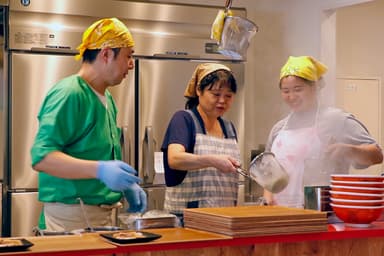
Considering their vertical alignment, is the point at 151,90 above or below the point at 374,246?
above

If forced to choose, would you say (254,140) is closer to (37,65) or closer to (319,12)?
(319,12)

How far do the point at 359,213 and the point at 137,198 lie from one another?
797 mm

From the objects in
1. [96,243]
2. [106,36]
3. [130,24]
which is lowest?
[96,243]

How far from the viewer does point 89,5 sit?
12.9 ft

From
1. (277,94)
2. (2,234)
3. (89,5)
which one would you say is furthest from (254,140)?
(2,234)

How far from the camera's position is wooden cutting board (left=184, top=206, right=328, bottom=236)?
1875 mm

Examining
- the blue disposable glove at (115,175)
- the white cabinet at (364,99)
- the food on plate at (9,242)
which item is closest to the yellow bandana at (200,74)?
the blue disposable glove at (115,175)

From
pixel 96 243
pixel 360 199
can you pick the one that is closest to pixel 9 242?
pixel 96 243

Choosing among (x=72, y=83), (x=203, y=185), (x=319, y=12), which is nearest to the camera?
(x=72, y=83)

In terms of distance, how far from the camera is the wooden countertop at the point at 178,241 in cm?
168

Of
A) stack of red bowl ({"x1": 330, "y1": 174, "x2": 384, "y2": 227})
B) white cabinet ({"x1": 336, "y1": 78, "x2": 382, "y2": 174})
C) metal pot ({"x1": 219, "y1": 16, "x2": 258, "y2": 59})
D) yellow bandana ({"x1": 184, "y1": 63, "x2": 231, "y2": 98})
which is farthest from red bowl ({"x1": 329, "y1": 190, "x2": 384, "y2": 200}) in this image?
white cabinet ({"x1": 336, "y1": 78, "x2": 382, "y2": 174})

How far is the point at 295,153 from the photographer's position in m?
2.86

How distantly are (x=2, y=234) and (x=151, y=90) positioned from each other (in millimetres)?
1215

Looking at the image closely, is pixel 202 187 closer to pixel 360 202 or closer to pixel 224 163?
pixel 224 163
